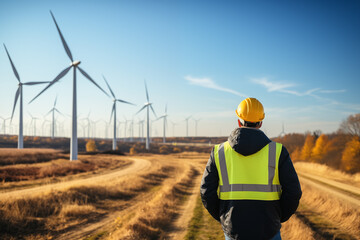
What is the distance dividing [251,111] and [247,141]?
1.99 ft

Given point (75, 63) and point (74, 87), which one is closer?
point (74, 87)

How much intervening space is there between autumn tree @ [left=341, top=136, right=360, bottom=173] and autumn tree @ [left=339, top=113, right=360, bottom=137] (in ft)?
25.2

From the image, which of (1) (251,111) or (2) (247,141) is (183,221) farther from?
(2) (247,141)

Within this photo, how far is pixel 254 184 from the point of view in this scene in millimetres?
3225

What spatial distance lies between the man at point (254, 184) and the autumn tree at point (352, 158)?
156 feet

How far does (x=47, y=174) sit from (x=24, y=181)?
17.4ft

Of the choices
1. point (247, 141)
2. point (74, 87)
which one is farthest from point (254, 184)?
point (74, 87)

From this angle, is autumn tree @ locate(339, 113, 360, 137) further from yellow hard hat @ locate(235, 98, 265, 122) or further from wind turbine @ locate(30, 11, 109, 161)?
yellow hard hat @ locate(235, 98, 265, 122)

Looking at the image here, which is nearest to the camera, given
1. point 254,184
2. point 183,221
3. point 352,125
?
point 254,184

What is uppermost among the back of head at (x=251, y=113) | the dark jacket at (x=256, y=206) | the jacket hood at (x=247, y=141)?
the back of head at (x=251, y=113)

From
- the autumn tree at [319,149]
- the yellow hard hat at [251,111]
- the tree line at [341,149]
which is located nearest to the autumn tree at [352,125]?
the tree line at [341,149]

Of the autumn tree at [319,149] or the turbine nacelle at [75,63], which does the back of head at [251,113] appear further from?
the autumn tree at [319,149]

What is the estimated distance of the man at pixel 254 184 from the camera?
123 inches

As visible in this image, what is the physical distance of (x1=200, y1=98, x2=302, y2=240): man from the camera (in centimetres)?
313
